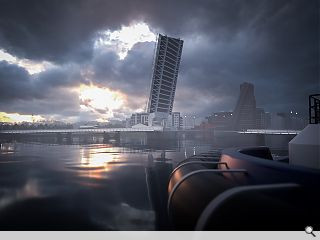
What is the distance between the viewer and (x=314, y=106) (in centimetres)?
866

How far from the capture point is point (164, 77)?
99062 millimetres

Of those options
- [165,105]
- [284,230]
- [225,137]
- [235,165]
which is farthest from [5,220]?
[225,137]

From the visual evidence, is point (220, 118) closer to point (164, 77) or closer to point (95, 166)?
point (164, 77)

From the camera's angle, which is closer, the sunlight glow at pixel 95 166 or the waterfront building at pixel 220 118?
the sunlight glow at pixel 95 166

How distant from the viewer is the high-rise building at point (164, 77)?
316 ft

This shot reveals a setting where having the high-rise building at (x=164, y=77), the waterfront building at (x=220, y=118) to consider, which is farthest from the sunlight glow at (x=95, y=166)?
the waterfront building at (x=220, y=118)

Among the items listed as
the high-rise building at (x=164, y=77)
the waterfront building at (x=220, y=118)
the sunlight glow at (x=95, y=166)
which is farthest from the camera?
the waterfront building at (x=220, y=118)

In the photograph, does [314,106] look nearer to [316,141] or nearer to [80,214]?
[316,141]

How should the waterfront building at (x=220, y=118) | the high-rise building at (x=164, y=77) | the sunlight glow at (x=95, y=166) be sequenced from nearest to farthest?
1. the sunlight glow at (x=95, y=166)
2. the high-rise building at (x=164, y=77)
3. the waterfront building at (x=220, y=118)

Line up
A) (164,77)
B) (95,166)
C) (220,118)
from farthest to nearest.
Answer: (220,118) → (164,77) → (95,166)

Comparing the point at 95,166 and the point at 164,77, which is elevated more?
the point at 164,77

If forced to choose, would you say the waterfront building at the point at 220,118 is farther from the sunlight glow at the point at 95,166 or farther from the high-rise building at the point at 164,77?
the sunlight glow at the point at 95,166

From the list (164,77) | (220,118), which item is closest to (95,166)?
(164,77)

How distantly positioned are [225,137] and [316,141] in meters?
111
